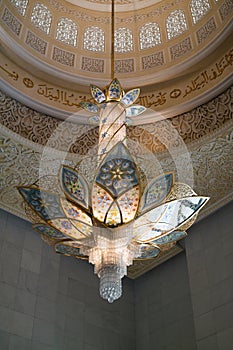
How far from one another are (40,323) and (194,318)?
1604 millimetres

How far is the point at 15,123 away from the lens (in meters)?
4.82

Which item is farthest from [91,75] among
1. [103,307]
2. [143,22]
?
[103,307]

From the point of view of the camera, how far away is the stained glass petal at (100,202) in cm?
290

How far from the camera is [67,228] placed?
304 cm

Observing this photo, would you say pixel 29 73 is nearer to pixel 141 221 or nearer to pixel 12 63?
pixel 12 63

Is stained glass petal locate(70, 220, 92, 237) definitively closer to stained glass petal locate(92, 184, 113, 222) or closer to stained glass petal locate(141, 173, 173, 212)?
stained glass petal locate(92, 184, 113, 222)

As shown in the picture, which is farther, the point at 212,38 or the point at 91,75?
the point at 91,75

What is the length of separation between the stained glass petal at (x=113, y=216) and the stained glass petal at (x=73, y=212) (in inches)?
5.2

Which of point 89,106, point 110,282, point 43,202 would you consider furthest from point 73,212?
point 89,106

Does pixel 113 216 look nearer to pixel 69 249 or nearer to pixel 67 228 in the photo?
pixel 67 228

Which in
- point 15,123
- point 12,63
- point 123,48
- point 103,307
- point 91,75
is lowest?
point 103,307

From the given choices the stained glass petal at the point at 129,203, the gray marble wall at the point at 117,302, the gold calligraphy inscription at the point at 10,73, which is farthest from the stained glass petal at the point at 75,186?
the gray marble wall at the point at 117,302

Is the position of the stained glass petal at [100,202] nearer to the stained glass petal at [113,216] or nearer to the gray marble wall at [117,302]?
the stained glass petal at [113,216]

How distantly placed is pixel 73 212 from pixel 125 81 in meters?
2.64
